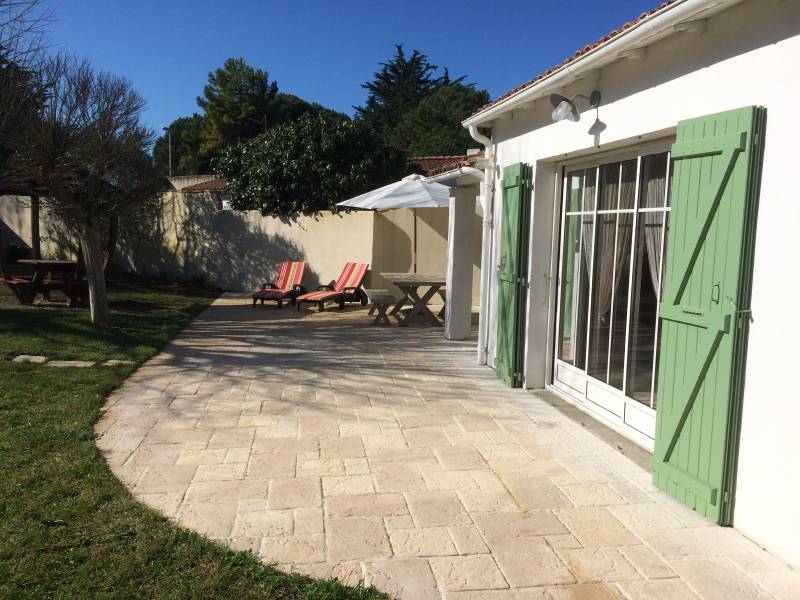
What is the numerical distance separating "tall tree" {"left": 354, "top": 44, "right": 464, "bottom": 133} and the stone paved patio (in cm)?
3664

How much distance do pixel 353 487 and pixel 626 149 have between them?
317 cm

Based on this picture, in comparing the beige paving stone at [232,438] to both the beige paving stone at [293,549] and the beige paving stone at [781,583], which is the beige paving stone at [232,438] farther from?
the beige paving stone at [781,583]

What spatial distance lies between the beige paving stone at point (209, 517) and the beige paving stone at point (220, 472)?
403 mm

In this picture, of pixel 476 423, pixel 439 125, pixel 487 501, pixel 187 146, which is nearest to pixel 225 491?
pixel 487 501

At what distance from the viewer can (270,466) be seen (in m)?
4.43

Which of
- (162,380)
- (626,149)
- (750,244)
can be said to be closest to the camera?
(750,244)

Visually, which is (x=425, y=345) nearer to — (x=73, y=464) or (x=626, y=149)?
(x=626, y=149)

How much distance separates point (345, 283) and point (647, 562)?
32.6 ft

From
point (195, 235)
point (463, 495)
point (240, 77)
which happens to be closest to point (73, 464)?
point (463, 495)

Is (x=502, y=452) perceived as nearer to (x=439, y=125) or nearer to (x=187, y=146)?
(x=439, y=125)

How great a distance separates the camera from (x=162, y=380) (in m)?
6.80

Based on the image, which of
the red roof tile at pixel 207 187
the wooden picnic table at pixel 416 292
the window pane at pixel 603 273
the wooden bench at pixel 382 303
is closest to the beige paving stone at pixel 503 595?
the window pane at pixel 603 273

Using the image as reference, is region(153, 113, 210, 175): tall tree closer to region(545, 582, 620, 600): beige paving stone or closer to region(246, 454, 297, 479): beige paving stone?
region(246, 454, 297, 479): beige paving stone

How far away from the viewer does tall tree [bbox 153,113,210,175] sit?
4647cm
